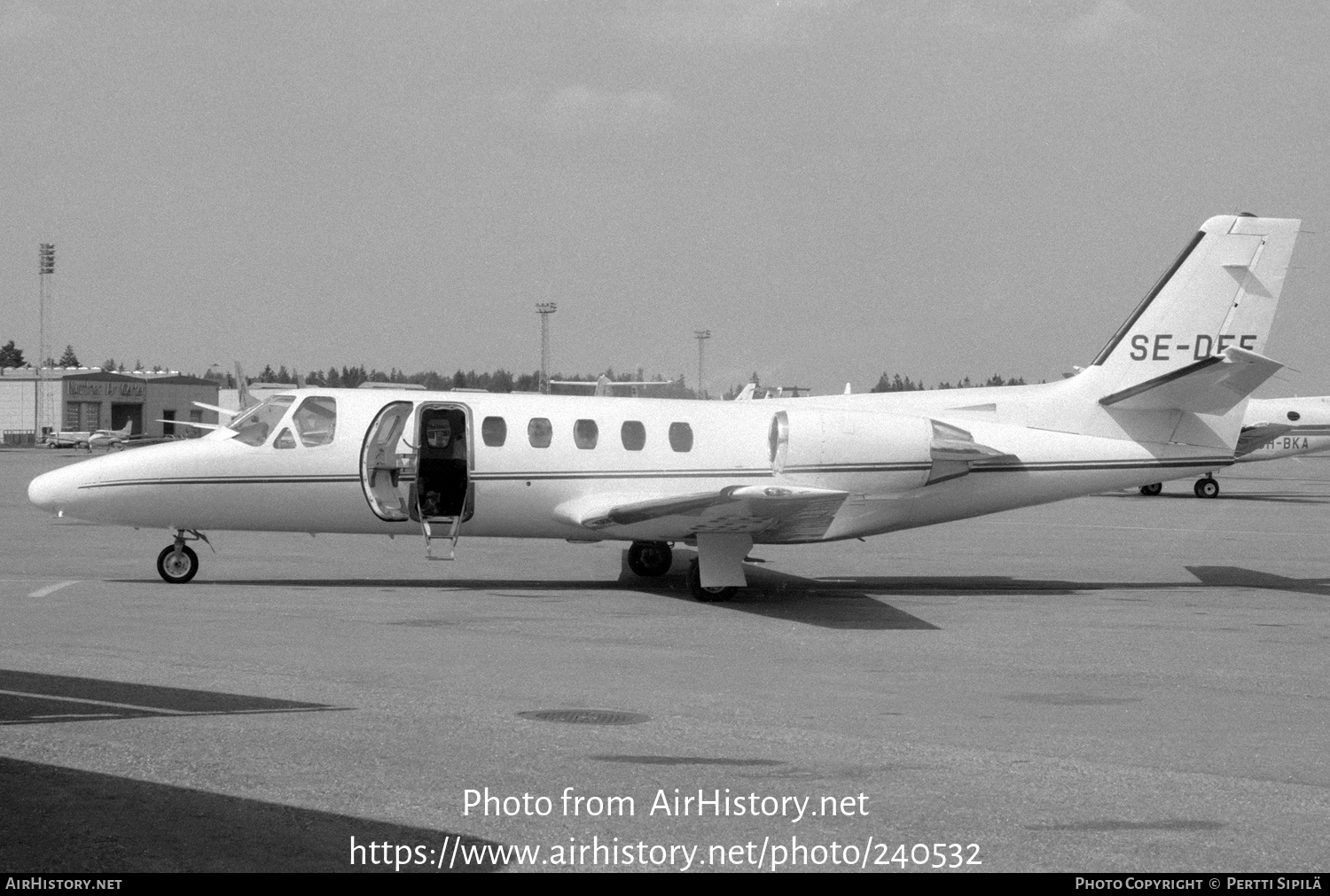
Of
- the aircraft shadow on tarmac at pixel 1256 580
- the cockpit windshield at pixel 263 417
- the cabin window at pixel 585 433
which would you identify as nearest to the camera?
the cockpit windshield at pixel 263 417

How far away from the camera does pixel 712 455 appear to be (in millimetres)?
18875

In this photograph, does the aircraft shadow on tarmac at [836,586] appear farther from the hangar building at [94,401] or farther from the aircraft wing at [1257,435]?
the hangar building at [94,401]

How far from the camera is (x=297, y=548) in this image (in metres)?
23.9

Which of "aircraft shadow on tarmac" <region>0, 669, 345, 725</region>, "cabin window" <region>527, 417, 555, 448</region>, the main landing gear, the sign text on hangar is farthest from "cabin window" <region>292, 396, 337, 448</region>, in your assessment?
the sign text on hangar

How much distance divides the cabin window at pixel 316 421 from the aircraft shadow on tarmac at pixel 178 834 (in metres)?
10.7

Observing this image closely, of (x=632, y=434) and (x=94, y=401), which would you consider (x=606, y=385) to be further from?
(x=94, y=401)

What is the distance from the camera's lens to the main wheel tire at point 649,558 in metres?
20.0

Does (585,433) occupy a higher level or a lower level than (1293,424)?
lower

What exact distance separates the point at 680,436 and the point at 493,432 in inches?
99.7

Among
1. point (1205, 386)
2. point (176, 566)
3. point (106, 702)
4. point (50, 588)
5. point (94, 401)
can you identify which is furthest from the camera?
point (94, 401)

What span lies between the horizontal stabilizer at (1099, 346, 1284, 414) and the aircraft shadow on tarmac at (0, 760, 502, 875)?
14895 millimetres

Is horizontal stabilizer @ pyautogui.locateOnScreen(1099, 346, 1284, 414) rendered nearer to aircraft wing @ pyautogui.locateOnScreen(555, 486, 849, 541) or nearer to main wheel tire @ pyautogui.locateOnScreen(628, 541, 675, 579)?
aircraft wing @ pyautogui.locateOnScreen(555, 486, 849, 541)

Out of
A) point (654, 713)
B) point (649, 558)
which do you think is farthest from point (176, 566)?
point (654, 713)

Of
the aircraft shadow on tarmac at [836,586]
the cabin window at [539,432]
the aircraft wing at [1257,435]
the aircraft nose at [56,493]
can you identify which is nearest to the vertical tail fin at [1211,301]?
the aircraft shadow on tarmac at [836,586]
